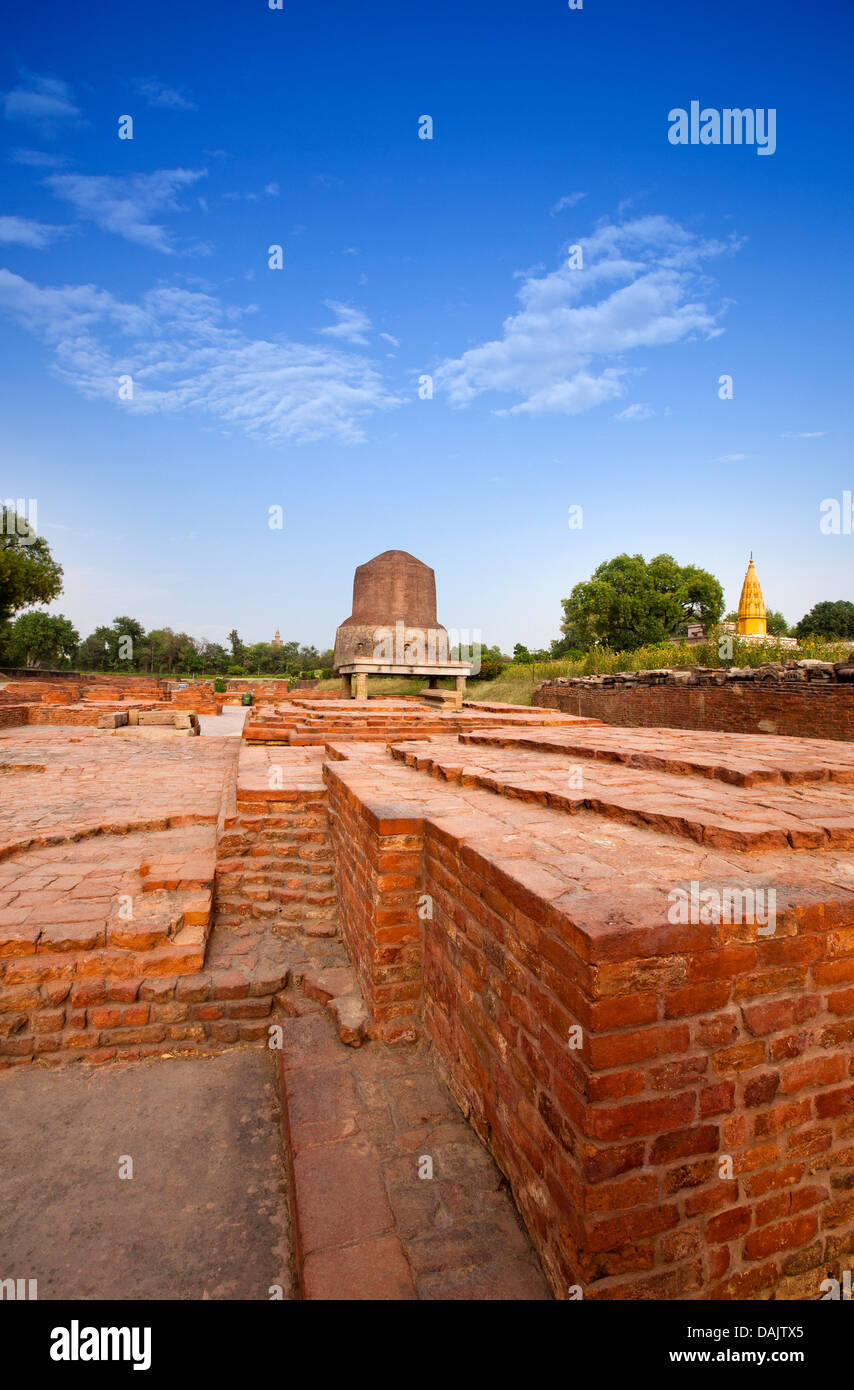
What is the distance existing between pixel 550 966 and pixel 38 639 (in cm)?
5132

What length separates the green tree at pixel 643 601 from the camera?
32219 millimetres

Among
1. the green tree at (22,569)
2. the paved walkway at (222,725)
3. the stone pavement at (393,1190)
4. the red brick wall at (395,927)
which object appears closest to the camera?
the stone pavement at (393,1190)

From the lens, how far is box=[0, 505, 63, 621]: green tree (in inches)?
1048

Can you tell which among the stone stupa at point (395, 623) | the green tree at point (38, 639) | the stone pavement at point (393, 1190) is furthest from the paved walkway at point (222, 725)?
the green tree at point (38, 639)

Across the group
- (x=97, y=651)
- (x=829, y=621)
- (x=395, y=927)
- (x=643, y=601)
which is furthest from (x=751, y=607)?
(x=97, y=651)

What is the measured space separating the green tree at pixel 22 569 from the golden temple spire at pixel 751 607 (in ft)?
110

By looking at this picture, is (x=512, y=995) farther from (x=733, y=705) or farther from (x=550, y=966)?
(x=733, y=705)

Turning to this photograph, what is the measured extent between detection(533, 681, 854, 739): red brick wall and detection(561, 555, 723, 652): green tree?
68.9 ft

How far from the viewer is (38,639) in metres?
43.9

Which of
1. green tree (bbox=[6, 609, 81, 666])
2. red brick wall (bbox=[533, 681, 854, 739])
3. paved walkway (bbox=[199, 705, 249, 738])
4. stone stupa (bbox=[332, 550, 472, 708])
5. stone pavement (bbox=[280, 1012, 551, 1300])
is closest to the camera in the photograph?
stone pavement (bbox=[280, 1012, 551, 1300])

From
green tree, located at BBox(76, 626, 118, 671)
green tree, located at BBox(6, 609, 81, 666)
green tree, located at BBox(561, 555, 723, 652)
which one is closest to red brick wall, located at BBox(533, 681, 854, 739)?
green tree, located at BBox(561, 555, 723, 652)

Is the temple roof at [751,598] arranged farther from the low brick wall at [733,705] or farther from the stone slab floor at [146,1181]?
the stone slab floor at [146,1181]

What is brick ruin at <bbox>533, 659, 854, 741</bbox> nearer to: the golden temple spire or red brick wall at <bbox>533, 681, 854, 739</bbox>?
red brick wall at <bbox>533, 681, 854, 739</bbox>
